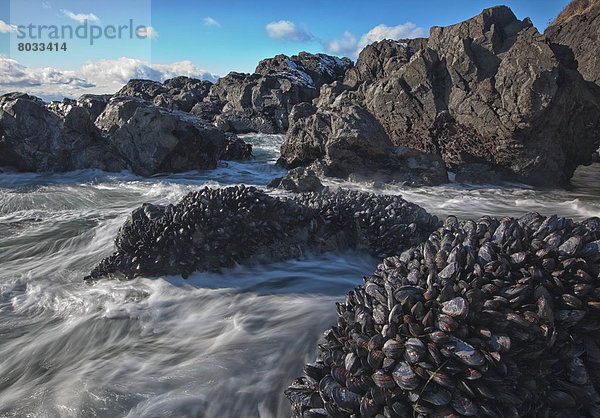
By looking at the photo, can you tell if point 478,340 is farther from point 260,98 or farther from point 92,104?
point 260,98

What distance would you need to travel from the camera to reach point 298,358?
2836 millimetres

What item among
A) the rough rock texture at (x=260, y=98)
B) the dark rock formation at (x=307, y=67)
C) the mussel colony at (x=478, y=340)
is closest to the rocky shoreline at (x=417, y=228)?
the mussel colony at (x=478, y=340)

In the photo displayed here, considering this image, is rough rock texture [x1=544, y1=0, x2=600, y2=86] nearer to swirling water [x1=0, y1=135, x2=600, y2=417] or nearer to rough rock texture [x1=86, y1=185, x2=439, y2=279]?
rough rock texture [x1=86, y1=185, x2=439, y2=279]

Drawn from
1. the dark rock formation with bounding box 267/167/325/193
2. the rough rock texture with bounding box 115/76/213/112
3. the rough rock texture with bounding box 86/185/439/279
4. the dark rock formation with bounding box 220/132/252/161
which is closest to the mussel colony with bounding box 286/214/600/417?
the rough rock texture with bounding box 86/185/439/279

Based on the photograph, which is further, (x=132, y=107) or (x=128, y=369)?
(x=132, y=107)

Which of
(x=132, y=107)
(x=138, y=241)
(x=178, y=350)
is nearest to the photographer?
(x=178, y=350)

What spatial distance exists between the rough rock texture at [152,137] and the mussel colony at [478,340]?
11.3 meters

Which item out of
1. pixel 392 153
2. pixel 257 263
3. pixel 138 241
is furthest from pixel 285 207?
pixel 392 153

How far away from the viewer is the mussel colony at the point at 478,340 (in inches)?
67.6

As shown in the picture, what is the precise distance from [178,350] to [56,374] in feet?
3.17

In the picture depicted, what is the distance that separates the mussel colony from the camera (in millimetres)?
1716

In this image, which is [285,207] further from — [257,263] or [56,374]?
[56,374]

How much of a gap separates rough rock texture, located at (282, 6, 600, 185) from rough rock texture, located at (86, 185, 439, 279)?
5.47 metres

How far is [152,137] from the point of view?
12.0m
